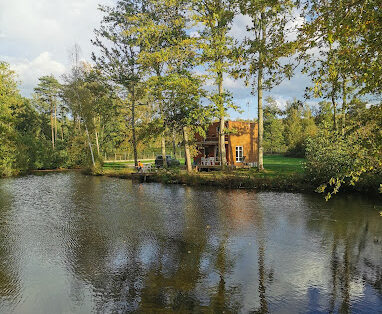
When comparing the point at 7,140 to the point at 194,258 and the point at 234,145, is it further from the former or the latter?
the point at 194,258

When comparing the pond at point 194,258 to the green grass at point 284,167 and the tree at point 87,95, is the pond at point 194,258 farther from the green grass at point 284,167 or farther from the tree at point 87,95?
the tree at point 87,95

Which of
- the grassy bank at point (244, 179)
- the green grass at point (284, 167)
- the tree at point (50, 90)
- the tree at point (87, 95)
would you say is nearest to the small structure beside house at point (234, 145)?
the green grass at point (284, 167)

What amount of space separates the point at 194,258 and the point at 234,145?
977 inches

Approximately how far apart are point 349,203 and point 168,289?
12.7 m

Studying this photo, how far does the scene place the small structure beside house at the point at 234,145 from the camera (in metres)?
32.0

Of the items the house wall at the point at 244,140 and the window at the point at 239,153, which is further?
the window at the point at 239,153

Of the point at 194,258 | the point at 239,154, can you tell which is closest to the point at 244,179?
the point at 239,154

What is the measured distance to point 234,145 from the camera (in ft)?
107

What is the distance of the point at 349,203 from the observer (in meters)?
15.9

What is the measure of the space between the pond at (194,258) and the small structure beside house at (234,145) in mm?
15744

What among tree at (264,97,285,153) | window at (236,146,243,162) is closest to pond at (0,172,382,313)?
window at (236,146,243,162)

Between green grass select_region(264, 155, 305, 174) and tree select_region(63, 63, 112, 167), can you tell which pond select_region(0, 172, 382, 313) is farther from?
tree select_region(63, 63, 112, 167)

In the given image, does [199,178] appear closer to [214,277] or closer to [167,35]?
[167,35]

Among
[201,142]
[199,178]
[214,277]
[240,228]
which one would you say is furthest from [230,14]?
[201,142]
